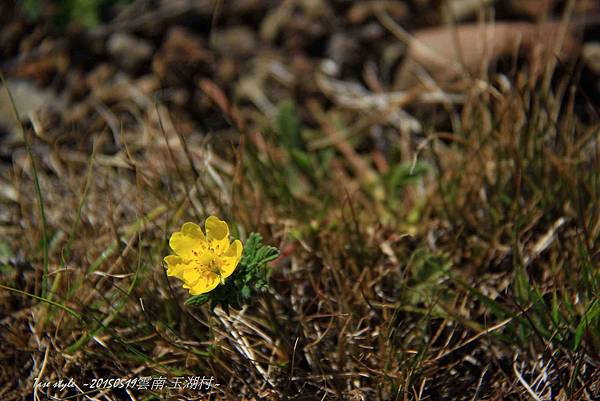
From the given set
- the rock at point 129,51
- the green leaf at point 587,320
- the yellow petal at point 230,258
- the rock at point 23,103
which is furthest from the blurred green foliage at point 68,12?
the green leaf at point 587,320

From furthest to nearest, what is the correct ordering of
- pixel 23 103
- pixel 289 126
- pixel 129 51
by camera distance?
pixel 129 51
pixel 23 103
pixel 289 126

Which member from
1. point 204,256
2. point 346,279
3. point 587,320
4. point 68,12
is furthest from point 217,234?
point 68,12

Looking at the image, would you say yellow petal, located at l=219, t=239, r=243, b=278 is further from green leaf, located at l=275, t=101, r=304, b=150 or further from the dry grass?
green leaf, located at l=275, t=101, r=304, b=150

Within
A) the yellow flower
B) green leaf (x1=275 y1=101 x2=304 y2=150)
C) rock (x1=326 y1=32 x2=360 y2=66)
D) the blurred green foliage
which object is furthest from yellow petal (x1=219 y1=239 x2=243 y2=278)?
the blurred green foliage

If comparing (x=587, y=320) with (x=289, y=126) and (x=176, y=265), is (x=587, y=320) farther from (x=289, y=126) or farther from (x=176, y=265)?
(x=289, y=126)

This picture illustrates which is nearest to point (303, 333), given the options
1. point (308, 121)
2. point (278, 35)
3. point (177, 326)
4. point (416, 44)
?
point (177, 326)

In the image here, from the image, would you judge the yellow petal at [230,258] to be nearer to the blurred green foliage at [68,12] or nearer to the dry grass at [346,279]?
the dry grass at [346,279]
